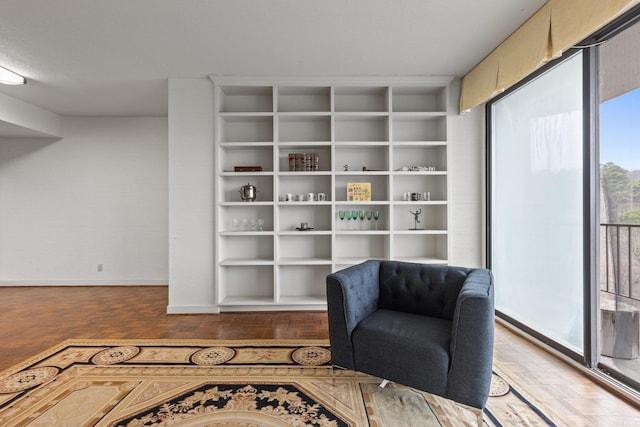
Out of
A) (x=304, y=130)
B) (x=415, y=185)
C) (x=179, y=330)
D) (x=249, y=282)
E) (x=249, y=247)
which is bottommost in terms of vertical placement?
(x=179, y=330)

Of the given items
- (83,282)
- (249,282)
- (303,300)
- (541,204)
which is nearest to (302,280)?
(303,300)

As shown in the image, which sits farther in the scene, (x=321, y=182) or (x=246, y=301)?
(x=321, y=182)

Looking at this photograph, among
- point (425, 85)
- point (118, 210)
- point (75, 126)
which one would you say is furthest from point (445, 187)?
point (75, 126)

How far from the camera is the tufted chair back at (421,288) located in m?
2.32

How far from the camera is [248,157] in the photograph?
162 inches

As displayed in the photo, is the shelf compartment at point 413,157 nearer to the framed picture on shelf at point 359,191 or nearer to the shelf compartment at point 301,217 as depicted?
the framed picture on shelf at point 359,191

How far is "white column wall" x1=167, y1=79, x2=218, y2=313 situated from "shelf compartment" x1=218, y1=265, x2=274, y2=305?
27 centimetres

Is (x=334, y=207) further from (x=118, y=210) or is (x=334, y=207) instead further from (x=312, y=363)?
(x=118, y=210)

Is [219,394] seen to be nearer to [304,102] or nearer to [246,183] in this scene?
[246,183]

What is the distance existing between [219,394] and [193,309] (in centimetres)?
189

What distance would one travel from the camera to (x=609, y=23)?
2152mm

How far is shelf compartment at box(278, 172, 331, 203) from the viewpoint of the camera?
13.5 ft

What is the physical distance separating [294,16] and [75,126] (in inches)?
187

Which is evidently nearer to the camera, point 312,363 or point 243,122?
point 312,363
